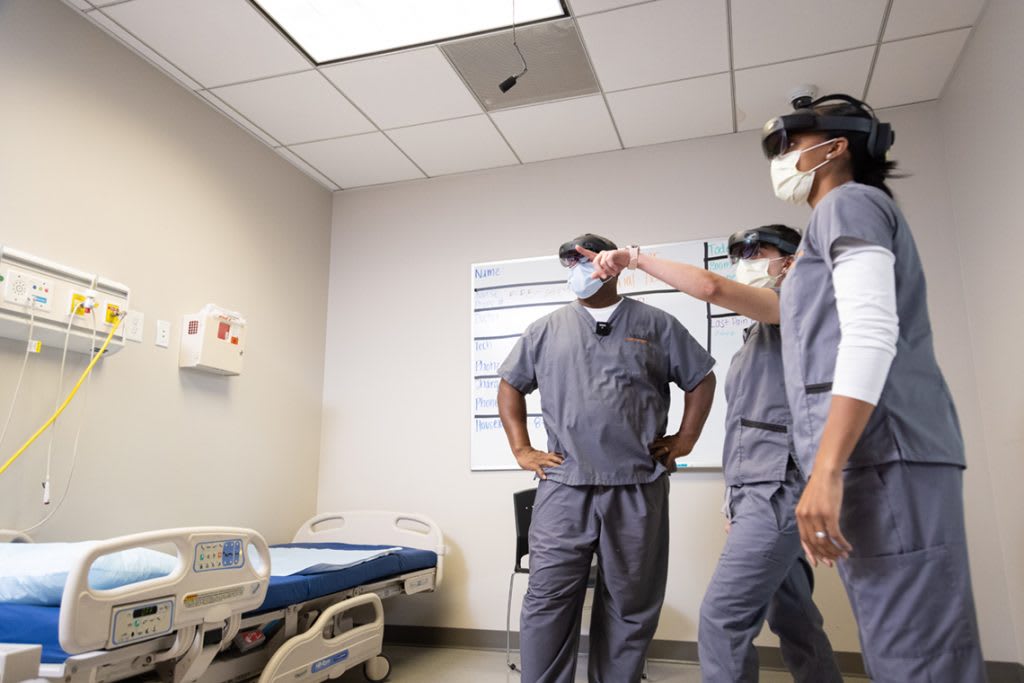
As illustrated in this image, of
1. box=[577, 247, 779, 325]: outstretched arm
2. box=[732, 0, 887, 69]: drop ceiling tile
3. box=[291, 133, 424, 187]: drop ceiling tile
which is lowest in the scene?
box=[577, 247, 779, 325]: outstretched arm

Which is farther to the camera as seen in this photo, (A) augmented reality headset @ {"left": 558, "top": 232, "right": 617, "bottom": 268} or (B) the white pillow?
(A) augmented reality headset @ {"left": 558, "top": 232, "right": 617, "bottom": 268}

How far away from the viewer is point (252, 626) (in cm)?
221

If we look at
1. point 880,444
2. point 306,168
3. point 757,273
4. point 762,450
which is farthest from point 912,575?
point 306,168

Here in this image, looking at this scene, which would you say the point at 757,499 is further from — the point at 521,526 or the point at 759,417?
the point at 521,526

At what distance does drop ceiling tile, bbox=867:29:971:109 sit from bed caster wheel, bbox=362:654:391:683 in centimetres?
338

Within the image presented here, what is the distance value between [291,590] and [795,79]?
302 cm

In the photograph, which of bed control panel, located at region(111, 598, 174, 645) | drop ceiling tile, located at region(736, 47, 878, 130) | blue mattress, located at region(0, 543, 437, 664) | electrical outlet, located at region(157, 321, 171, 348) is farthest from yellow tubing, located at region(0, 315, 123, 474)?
drop ceiling tile, located at region(736, 47, 878, 130)

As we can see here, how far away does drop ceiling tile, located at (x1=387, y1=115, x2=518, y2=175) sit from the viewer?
11.8 feet

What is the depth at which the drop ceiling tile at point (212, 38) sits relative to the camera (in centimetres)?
267

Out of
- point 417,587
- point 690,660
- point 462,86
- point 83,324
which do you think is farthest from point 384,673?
point 462,86

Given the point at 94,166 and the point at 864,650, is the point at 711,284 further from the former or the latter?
the point at 94,166

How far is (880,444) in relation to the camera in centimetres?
105

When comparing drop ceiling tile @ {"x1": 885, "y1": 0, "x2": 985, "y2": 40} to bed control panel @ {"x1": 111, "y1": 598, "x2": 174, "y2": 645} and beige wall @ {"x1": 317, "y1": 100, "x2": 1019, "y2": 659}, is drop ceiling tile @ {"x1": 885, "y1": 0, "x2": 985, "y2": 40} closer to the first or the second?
beige wall @ {"x1": 317, "y1": 100, "x2": 1019, "y2": 659}

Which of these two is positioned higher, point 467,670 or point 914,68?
point 914,68
